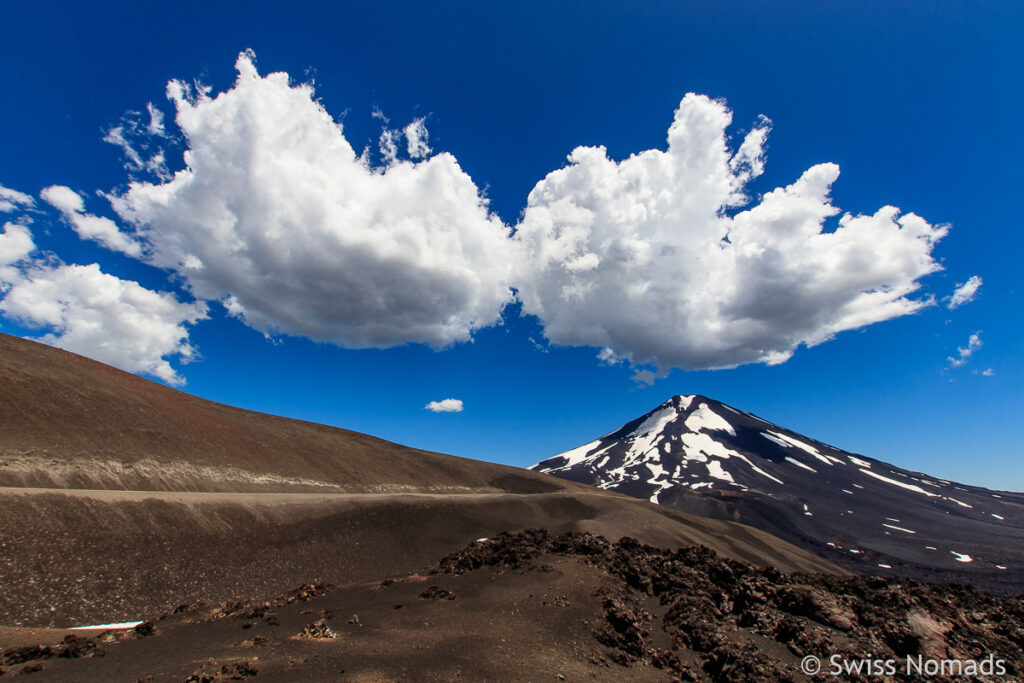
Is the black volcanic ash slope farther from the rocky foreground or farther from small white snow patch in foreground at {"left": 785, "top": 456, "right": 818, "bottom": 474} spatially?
the rocky foreground

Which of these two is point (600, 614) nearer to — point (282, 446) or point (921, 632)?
point (921, 632)

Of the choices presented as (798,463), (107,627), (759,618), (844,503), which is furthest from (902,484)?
(107,627)

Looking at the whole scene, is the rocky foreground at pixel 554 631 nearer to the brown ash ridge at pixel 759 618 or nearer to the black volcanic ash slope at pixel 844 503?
the brown ash ridge at pixel 759 618

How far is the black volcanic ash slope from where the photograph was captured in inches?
3890

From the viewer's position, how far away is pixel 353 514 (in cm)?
3488

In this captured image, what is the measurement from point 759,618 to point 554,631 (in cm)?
979

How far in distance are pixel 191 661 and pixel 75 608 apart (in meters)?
11.0

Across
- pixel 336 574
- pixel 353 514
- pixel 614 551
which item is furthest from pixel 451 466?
pixel 614 551

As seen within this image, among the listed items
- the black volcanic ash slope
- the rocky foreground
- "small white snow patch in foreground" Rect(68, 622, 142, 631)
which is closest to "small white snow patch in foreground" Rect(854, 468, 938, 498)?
the black volcanic ash slope

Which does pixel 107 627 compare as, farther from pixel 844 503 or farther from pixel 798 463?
pixel 798 463

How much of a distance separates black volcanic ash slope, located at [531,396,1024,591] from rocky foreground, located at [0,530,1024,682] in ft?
326

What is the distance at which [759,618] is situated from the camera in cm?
1939

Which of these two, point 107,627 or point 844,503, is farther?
point 844,503

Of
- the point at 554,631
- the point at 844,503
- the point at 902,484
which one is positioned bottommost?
the point at 844,503
